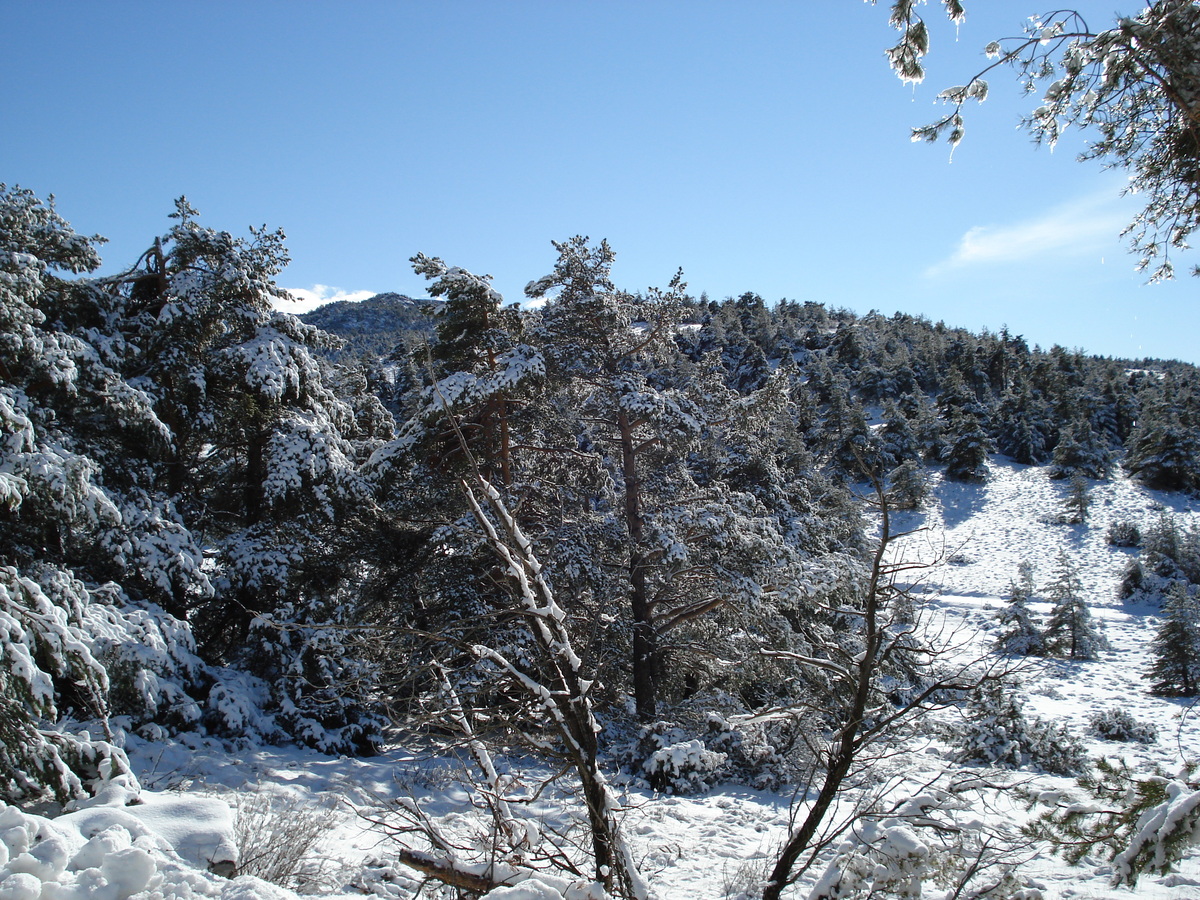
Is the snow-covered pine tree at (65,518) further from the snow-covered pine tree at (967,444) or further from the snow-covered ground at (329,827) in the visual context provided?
the snow-covered pine tree at (967,444)

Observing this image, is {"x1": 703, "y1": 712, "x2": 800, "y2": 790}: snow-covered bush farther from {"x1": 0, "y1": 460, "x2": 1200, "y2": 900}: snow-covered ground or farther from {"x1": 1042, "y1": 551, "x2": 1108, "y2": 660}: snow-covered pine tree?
{"x1": 1042, "y1": 551, "x2": 1108, "y2": 660}: snow-covered pine tree

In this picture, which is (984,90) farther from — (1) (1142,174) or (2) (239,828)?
(2) (239,828)

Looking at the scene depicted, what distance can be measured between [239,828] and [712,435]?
8477 mm

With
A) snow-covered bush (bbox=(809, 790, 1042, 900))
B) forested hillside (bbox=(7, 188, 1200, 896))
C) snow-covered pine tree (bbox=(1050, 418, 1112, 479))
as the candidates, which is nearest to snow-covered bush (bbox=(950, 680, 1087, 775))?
forested hillside (bbox=(7, 188, 1200, 896))

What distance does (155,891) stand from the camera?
2689 mm

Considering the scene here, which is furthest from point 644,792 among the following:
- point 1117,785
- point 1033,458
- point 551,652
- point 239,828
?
point 1033,458

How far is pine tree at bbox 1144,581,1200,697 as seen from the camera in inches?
712

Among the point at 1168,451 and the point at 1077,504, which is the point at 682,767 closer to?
the point at 1077,504

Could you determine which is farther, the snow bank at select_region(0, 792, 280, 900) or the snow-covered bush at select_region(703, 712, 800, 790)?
the snow-covered bush at select_region(703, 712, 800, 790)

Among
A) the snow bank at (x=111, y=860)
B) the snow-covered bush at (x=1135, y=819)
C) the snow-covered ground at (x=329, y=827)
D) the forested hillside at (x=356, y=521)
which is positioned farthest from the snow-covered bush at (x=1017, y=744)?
the snow bank at (x=111, y=860)

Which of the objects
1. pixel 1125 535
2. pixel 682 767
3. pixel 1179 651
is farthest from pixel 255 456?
pixel 1125 535

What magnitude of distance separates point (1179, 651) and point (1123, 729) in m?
6.65

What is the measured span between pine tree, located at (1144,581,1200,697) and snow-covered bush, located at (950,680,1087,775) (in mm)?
10491

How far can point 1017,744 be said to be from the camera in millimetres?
11242
